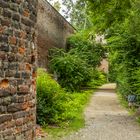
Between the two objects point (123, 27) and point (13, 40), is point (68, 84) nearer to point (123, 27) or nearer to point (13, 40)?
point (123, 27)

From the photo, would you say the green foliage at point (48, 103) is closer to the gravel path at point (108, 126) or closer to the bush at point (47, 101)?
the bush at point (47, 101)

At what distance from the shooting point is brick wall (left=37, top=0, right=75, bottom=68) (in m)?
22.1

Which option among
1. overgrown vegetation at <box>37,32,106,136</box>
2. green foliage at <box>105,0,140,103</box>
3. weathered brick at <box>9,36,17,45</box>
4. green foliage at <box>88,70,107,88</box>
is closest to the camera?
weathered brick at <box>9,36,17,45</box>

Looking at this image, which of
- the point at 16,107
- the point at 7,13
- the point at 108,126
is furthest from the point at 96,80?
the point at 7,13

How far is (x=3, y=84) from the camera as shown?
586cm

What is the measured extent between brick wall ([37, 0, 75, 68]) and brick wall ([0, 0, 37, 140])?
1469cm

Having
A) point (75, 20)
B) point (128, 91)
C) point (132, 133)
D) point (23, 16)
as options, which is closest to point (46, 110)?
point (132, 133)

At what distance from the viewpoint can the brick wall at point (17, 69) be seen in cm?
586

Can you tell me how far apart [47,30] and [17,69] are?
1751cm

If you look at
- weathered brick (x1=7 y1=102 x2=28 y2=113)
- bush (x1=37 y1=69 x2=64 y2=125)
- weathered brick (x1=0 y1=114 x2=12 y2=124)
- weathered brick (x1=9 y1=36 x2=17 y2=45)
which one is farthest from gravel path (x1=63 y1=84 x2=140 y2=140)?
weathered brick (x1=9 y1=36 x2=17 y2=45)

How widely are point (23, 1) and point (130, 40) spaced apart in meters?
12.1

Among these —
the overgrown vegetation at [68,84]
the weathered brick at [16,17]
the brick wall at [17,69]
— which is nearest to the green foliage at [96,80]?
the overgrown vegetation at [68,84]

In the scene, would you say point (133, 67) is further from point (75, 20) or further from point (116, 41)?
point (75, 20)

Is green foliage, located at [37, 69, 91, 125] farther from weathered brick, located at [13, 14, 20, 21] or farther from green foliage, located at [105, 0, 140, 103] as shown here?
weathered brick, located at [13, 14, 20, 21]
